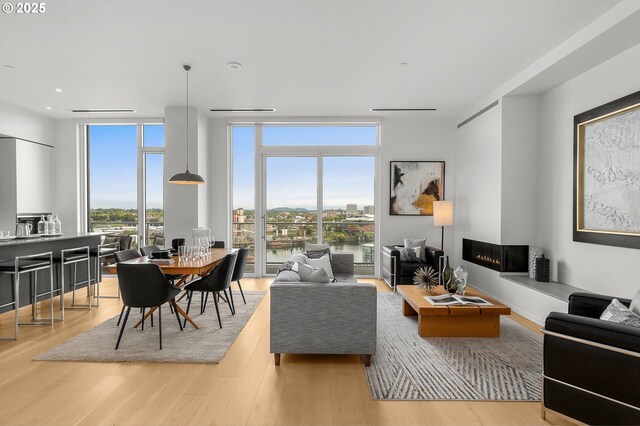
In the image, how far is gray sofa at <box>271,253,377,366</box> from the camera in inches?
108

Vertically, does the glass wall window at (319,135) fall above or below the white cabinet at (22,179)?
above

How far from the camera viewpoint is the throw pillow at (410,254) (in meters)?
5.57

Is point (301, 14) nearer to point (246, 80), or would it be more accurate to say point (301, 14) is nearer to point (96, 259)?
point (246, 80)

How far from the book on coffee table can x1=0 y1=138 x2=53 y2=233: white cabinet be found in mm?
6645

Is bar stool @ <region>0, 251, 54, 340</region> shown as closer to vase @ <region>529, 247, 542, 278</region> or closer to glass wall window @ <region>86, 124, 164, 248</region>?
glass wall window @ <region>86, 124, 164, 248</region>

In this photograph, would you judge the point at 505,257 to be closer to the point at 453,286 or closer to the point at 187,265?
the point at 453,286

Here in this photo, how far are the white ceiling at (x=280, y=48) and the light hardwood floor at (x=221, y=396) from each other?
3.07 meters

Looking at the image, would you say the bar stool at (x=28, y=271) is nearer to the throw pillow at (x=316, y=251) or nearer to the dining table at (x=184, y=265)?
the dining table at (x=184, y=265)

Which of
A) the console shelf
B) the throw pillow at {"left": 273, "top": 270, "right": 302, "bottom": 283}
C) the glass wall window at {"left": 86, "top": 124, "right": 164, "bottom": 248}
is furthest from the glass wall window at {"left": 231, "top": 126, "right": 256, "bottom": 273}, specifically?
the console shelf

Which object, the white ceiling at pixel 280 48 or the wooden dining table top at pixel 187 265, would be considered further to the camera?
the wooden dining table top at pixel 187 265

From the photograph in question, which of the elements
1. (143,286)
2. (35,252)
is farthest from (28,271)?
(143,286)

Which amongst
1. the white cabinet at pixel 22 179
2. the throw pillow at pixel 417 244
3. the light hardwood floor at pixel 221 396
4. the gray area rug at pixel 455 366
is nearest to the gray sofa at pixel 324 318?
the light hardwood floor at pixel 221 396

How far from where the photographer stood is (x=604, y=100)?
350 centimetres

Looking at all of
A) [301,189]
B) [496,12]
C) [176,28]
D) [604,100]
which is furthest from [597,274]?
[176,28]
